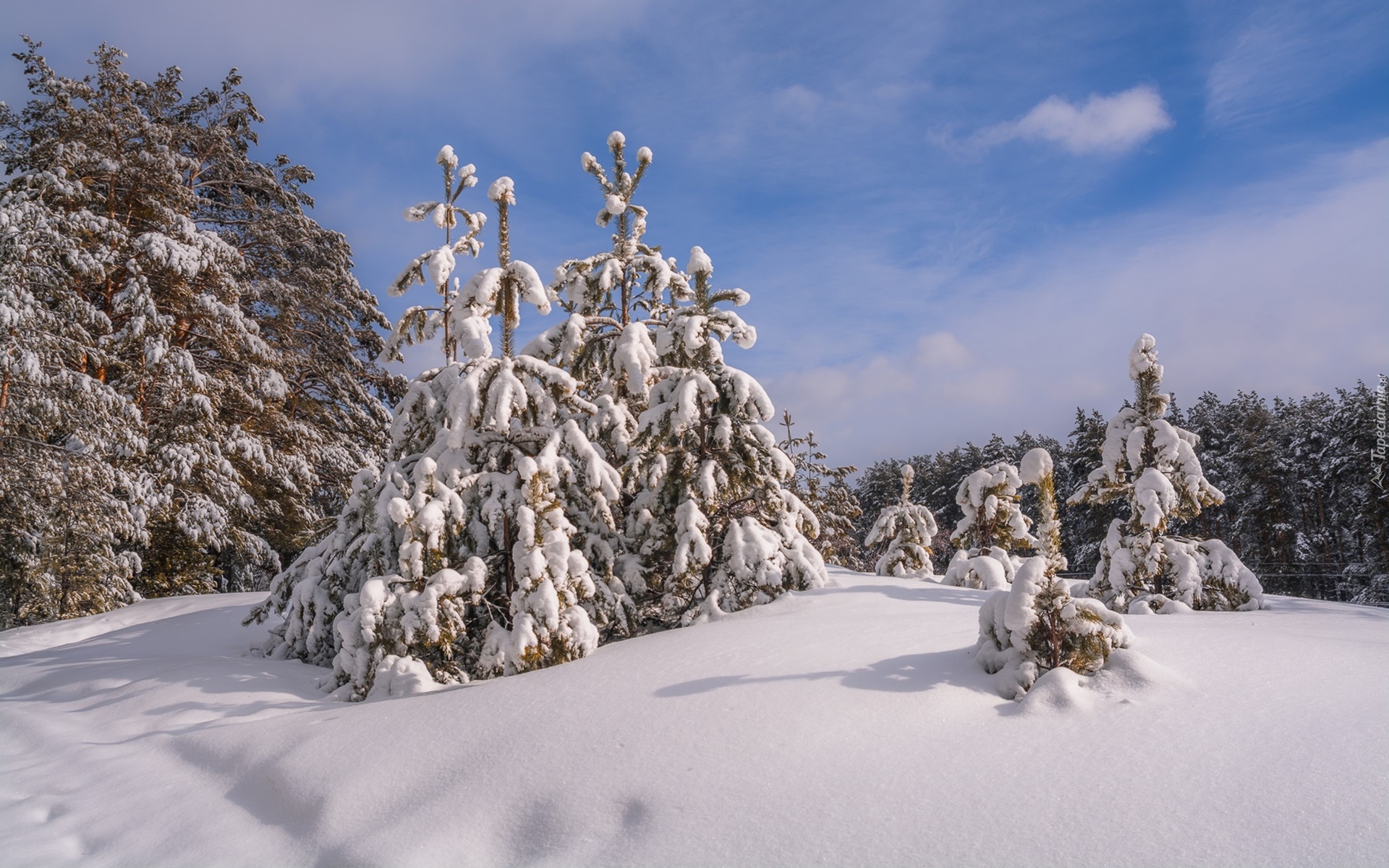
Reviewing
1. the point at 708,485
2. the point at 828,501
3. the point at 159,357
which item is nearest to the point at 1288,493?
the point at 828,501

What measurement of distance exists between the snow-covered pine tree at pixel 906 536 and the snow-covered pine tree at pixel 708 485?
211 inches

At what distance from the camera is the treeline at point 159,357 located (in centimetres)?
1072

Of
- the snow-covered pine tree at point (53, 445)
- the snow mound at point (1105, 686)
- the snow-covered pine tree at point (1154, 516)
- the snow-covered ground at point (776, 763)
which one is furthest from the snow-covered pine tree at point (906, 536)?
the snow-covered pine tree at point (53, 445)

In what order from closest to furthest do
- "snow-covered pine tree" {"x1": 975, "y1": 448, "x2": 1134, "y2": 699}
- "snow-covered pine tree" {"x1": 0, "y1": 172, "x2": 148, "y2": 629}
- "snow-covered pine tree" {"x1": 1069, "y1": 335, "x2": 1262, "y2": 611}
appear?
"snow-covered pine tree" {"x1": 975, "y1": 448, "x2": 1134, "y2": 699}
"snow-covered pine tree" {"x1": 1069, "y1": 335, "x2": 1262, "y2": 611}
"snow-covered pine tree" {"x1": 0, "y1": 172, "x2": 148, "y2": 629}

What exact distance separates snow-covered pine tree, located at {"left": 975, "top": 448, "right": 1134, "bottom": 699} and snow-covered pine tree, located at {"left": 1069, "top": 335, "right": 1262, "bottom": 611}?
3140mm

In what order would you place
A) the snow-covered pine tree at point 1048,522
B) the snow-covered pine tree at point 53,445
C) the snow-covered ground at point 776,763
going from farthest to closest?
the snow-covered pine tree at point 53,445, the snow-covered pine tree at point 1048,522, the snow-covered ground at point 776,763

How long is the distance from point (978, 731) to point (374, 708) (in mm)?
3730

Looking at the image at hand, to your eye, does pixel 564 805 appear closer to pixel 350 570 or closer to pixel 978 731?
pixel 978 731

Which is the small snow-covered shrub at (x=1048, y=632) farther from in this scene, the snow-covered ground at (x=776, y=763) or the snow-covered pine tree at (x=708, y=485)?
the snow-covered pine tree at (x=708, y=485)

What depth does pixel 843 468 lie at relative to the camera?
1933cm

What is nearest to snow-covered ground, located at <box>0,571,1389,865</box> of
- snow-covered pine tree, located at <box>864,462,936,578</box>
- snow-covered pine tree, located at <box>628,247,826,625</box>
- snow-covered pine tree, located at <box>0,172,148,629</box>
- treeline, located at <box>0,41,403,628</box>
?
snow-covered pine tree, located at <box>628,247,826,625</box>

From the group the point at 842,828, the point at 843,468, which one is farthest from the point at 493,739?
the point at 843,468

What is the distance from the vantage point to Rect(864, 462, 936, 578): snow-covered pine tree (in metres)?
11.9

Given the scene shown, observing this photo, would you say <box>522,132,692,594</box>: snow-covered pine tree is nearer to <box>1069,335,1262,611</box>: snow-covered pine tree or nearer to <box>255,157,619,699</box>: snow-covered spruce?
<box>255,157,619,699</box>: snow-covered spruce
